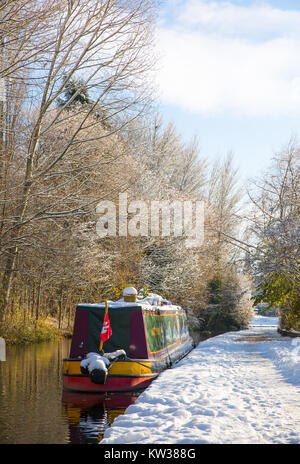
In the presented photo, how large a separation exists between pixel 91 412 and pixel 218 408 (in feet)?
8.29

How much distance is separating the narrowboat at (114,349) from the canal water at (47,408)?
284mm

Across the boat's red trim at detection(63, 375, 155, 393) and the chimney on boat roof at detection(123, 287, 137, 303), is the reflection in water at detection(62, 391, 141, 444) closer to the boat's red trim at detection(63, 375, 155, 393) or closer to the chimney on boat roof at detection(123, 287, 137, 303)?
the boat's red trim at detection(63, 375, 155, 393)

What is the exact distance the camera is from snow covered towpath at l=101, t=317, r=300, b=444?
17.5ft

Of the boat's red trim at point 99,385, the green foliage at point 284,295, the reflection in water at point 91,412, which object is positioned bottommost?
the reflection in water at point 91,412

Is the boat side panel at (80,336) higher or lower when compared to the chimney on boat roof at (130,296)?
lower

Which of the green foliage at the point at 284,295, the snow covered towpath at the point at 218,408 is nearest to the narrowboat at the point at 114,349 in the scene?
the snow covered towpath at the point at 218,408

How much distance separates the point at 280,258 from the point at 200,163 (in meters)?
24.5

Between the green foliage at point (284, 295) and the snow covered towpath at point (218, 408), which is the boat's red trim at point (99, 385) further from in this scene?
the green foliage at point (284, 295)

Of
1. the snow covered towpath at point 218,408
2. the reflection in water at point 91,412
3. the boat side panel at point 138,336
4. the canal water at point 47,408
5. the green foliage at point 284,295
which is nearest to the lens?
the snow covered towpath at point 218,408

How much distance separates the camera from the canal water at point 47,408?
6.64 meters

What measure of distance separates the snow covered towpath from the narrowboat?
2.14ft

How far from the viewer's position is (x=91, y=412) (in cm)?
834

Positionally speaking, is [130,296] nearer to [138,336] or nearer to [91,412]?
[138,336]
